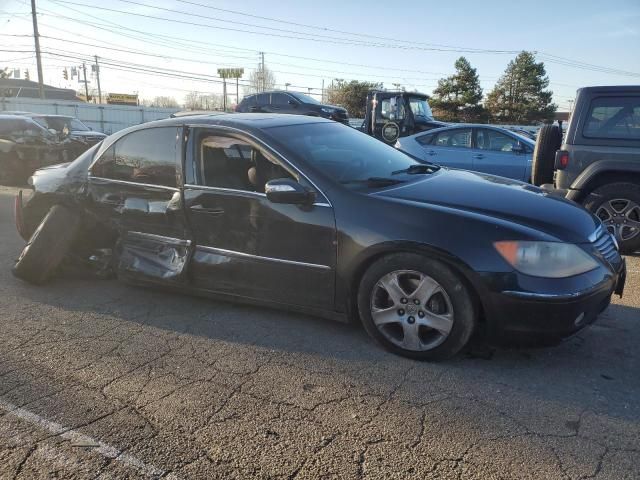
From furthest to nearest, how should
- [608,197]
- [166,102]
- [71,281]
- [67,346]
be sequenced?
[166,102] < [608,197] < [71,281] < [67,346]

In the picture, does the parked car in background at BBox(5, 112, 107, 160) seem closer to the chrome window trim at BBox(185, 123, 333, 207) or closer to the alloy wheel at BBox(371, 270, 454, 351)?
the chrome window trim at BBox(185, 123, 333, 207)

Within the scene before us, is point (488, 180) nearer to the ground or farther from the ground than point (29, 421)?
farther from the ground

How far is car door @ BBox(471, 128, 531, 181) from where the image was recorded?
30.4 ft

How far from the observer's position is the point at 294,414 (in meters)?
2.71

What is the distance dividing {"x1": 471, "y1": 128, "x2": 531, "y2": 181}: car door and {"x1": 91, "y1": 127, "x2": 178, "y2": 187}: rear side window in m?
6.70

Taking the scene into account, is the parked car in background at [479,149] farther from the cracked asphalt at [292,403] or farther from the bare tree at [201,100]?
the bare tree at [201,100]

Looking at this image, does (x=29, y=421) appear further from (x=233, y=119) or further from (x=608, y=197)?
(x=608, y=197)

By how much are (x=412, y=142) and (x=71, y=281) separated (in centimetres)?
715

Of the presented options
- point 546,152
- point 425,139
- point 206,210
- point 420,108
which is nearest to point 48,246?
point 206,210

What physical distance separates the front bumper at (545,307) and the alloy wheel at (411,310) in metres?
0.28

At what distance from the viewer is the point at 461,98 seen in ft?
145

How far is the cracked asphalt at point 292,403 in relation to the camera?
233cm

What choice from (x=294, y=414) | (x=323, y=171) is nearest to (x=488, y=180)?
(x=323, y=171)

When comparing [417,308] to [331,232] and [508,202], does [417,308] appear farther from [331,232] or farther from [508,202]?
[508,202]
